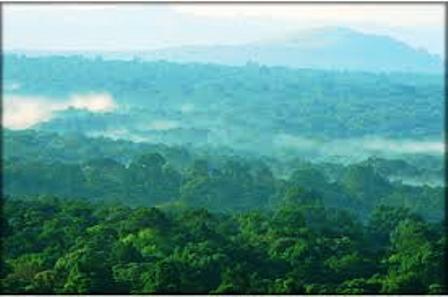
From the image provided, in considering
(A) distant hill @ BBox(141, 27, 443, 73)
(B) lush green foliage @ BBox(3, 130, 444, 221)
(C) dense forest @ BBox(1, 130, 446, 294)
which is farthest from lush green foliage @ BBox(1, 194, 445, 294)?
(A) distant hill @ BBox(141, 27, 443, 73)

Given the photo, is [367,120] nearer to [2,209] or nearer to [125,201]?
[125,201]

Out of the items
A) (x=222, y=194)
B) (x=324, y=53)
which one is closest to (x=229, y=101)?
(x=222, y=194)

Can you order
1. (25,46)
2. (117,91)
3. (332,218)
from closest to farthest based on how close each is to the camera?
1. (332,218)
2. (117,91)
3. (25,46)

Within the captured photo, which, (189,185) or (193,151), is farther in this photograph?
(193,151)

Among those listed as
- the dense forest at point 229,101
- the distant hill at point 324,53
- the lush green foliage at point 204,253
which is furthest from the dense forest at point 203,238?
the distant hill at point 324,53

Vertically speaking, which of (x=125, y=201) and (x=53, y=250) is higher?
(x=53, y=250)

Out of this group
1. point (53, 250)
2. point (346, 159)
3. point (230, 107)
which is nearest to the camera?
point (53, 250)

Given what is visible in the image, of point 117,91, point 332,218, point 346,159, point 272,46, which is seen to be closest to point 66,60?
point 117,91

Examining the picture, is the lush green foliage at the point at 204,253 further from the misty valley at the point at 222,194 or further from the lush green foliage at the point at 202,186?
the lush green foliage at the point at 202,186
